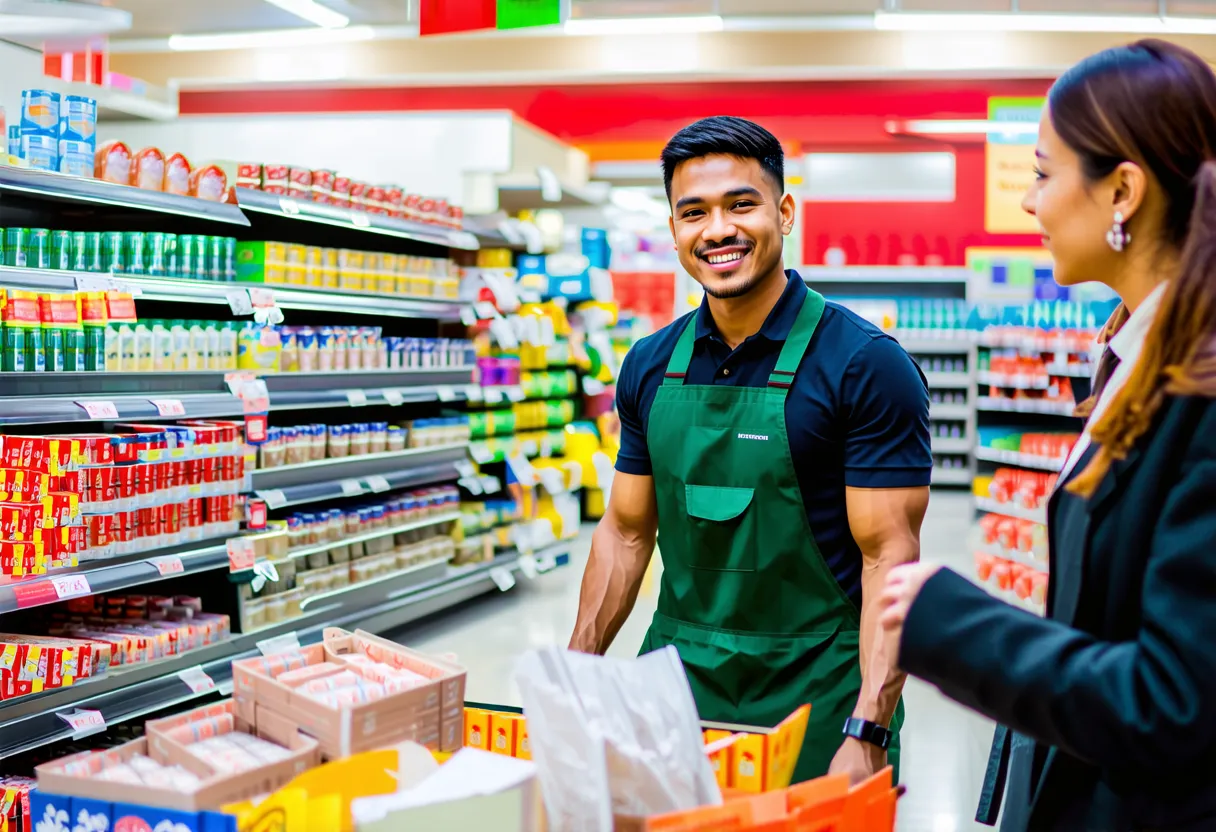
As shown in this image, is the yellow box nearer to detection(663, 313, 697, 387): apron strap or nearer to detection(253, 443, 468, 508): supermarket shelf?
detection(663, 313, 697, 387): apron strap

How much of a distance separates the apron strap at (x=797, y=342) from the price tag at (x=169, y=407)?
2728mm

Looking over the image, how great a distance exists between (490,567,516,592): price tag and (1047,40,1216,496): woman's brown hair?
19.5 feet

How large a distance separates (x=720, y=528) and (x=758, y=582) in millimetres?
117

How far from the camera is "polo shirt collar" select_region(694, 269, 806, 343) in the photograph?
2.15 meters

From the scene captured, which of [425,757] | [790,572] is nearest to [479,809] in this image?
[425,757]

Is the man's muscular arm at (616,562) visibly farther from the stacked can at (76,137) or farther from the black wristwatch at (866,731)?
the stacked can at (76,137)

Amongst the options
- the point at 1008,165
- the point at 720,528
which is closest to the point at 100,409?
the point at 720,528

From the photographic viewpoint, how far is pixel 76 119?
4051 mm

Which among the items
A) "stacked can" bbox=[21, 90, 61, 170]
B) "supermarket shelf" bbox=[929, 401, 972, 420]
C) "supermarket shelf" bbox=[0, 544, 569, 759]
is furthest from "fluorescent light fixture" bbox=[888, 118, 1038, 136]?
"stacked can" bbox=[21, 90, 61, 170]

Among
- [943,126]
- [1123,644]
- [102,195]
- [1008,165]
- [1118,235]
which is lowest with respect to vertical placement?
[1123,644]

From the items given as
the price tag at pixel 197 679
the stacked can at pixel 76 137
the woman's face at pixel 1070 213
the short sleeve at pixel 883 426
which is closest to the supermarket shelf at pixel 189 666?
the price tag at pixel 197 679

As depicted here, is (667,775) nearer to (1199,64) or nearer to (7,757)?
(1199,64)

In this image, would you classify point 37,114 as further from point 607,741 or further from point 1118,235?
point 1118,235

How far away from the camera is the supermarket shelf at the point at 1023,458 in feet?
23.8
